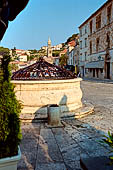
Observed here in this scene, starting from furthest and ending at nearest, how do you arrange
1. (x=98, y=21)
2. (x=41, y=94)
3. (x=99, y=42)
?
(x=98, y=21) < (x=99, y=42) < (x=41, y=94)

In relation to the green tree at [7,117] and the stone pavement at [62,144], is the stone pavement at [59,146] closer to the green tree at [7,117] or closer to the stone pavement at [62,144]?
the stone pavement at [62,144]

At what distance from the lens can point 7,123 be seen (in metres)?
2.14

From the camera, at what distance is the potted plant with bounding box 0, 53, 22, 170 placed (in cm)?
211

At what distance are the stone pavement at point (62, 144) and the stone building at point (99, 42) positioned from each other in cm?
1944

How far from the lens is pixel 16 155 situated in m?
2.17

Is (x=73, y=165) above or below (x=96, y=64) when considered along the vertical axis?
below

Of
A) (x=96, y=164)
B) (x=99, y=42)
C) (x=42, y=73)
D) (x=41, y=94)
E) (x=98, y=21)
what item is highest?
(x=98, y=21)

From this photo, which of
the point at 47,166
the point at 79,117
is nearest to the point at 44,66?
the point at 79,117

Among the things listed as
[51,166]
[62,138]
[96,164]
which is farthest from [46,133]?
[96,164]

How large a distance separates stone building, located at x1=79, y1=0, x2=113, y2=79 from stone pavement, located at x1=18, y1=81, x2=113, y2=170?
1944 cm

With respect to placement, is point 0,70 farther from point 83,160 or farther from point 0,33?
point 83,160

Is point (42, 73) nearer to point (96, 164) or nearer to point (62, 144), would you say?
point (62, 144)

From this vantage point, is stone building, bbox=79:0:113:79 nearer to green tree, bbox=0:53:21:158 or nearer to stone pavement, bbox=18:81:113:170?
stone pavement, bbox=18:81:113:170

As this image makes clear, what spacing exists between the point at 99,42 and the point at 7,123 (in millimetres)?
26499
